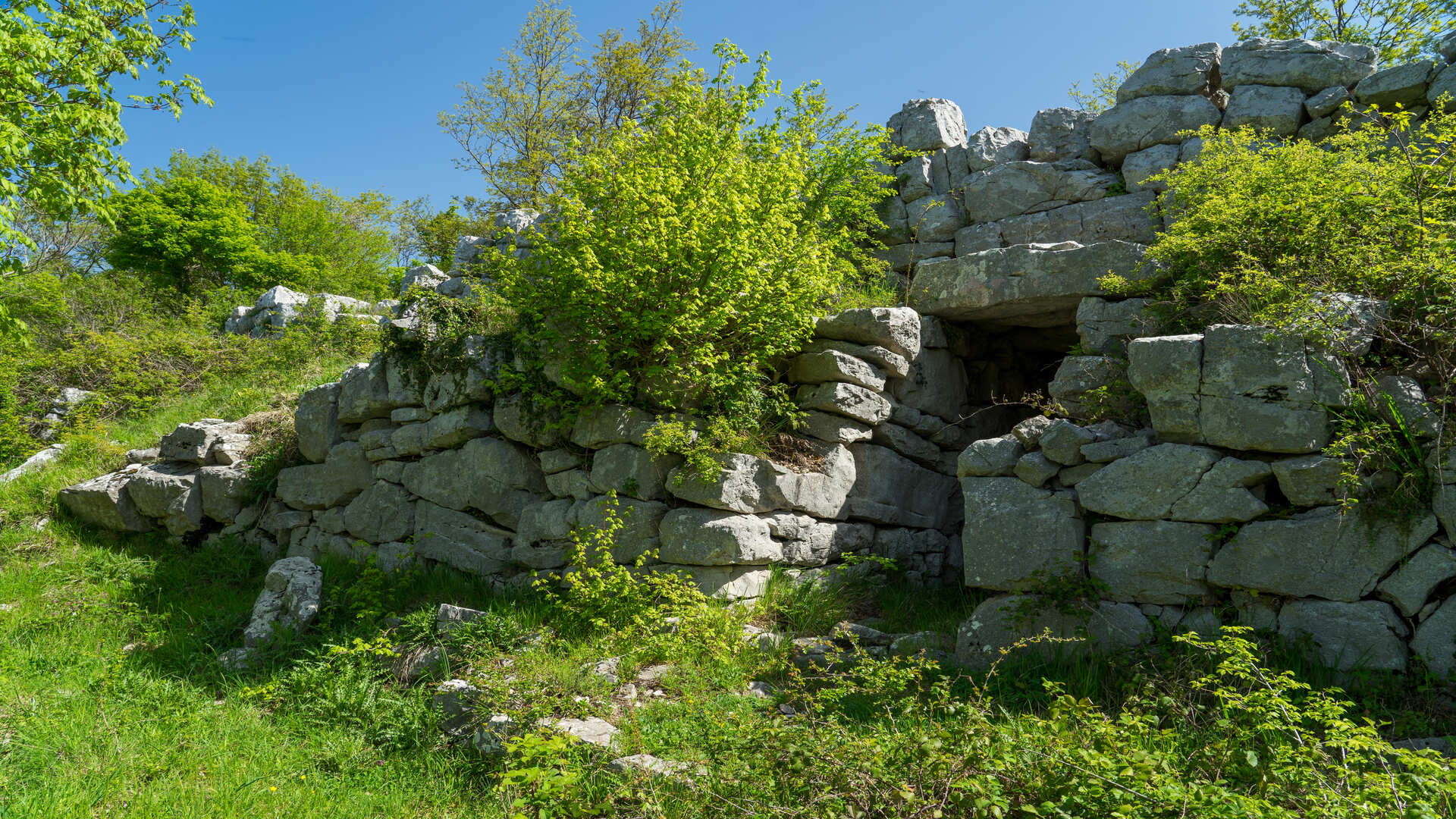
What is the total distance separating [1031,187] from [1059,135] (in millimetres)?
975

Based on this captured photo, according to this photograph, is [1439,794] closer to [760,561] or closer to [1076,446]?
[1076,446]

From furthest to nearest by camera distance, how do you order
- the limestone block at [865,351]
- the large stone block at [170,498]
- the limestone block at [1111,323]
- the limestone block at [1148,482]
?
1. the large stone block at [170,498]
2. the limestone block at [865,351]
3. the limestone block at [1111,323]
4. the limestone block at [1148,482]

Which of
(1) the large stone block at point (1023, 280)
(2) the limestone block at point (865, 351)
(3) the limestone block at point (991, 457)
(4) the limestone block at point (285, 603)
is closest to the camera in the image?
(3) the limestone block at point (991, 457)

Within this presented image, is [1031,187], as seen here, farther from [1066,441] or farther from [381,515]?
[381,515]

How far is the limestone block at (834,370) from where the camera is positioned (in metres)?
7.73

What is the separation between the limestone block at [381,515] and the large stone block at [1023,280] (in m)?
6.16

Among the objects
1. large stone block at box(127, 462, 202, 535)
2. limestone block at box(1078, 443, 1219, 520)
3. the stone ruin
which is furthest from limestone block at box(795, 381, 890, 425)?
large stone block at box(127, 462, 202, 535)

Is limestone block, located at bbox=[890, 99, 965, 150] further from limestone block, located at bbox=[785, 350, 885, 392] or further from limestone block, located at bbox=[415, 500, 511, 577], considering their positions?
limestone block, located at bbox=[415, 500, 511, 577]

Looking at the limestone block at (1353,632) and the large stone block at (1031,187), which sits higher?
the large stone block at (1031,187)

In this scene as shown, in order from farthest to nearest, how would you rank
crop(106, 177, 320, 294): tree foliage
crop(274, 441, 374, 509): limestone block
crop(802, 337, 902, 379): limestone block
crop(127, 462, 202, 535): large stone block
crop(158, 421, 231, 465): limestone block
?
crop(106, 177, 320, 294): tree foliage
crop(158, 421, 231, 465): limestone block
crop(127, 462, 202, 535): large stone block
crop(274, 441, 374, 509): limestone block
crop(802, 337, 902, 379): limestone block

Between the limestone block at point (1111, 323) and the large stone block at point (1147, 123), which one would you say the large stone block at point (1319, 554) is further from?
the large stone block at point (1147, 123)

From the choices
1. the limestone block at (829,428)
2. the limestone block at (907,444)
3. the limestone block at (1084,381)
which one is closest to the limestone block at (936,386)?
the limestone block at (907,444)

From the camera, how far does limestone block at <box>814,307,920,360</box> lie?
788cm

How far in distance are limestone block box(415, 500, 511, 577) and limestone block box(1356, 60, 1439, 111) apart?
1039 cm
